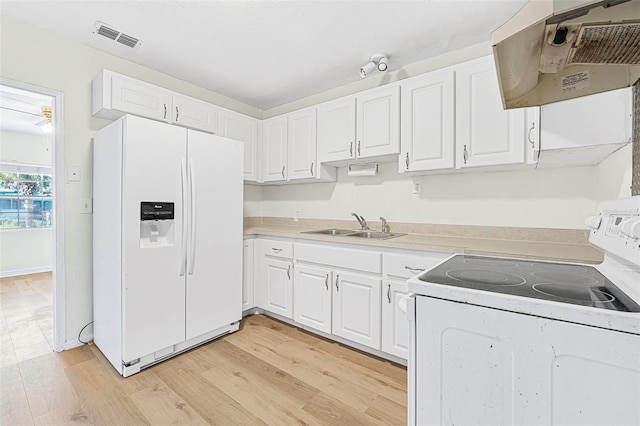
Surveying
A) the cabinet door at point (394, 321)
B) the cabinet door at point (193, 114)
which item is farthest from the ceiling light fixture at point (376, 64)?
the cabinet door at point (394, 321)

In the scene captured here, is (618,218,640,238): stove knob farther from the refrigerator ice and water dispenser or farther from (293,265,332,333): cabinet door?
the refrigerator ice and water dispenser

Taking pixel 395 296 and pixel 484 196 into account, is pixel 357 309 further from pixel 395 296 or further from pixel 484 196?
pixel 484 196

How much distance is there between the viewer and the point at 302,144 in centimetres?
298

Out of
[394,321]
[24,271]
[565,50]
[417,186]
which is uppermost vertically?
[565,50]

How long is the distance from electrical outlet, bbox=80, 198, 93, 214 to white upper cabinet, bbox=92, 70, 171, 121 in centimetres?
70

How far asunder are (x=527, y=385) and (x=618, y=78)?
4.01 feet

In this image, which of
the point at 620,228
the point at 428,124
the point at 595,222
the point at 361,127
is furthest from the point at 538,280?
the point at 361,127

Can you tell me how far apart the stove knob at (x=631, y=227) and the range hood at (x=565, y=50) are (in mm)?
527

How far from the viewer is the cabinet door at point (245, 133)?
3.00m

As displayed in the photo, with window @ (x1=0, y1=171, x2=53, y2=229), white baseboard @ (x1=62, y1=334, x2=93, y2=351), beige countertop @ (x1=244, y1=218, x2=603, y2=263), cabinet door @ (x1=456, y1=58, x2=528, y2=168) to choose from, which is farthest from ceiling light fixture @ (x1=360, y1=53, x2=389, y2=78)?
window @ (x1=0, y1=171, x2=53, y2=229)

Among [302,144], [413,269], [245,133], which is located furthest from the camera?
[245,133]

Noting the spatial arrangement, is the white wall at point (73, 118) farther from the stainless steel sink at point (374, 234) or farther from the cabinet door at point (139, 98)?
the stainless steel sink at point (374, 234)

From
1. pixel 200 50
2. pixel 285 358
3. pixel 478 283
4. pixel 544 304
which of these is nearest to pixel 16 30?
pixel 200 50

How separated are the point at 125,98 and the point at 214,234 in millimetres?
1285
